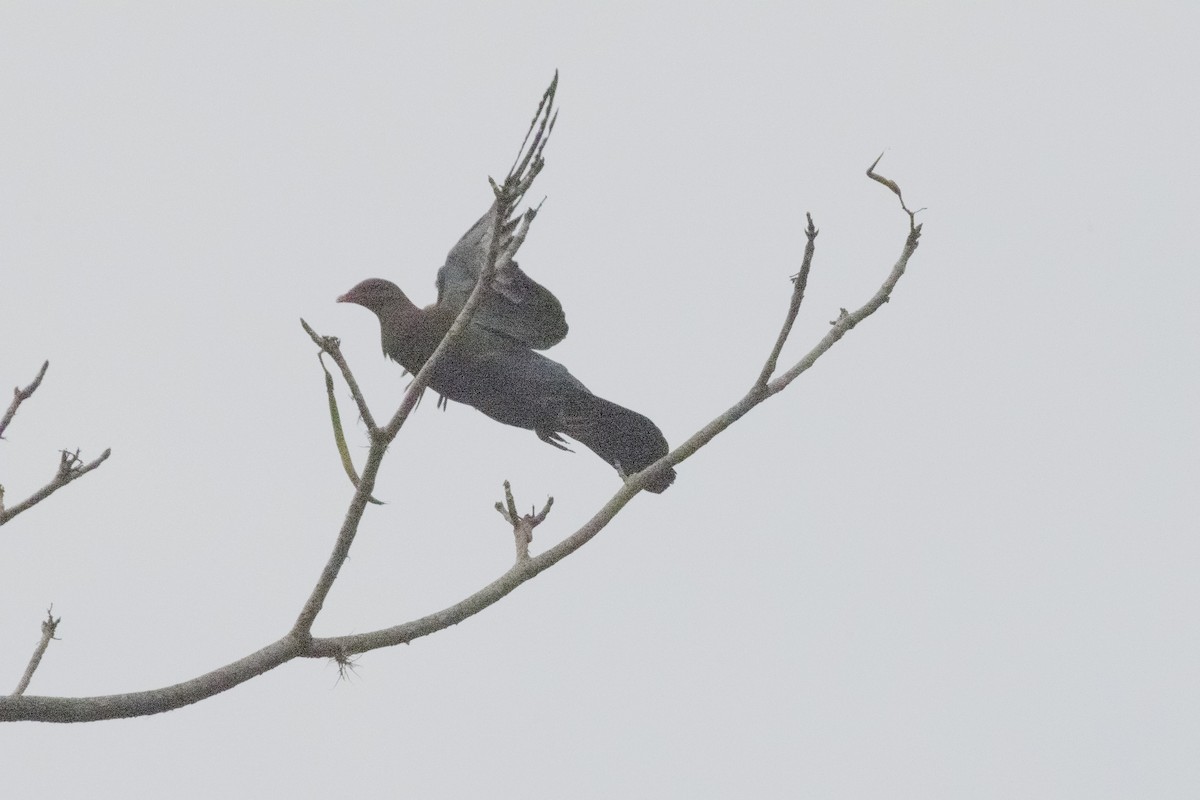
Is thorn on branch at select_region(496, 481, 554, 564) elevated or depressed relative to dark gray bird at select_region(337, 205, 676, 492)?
depressed

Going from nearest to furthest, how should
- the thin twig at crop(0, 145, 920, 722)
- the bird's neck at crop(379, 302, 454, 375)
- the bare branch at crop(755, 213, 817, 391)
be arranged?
the thin twig at crop(0, 145, 920, 722) < the bare branch at crop(755, 213, 817, 391) < the bird's neck at crop(379, 302, 454, 375)

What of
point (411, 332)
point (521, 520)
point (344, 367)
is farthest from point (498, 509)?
point (411, 332)

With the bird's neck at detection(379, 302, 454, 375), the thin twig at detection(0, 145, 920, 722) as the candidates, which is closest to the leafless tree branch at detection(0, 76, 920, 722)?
the thin twig at detection(0, 145, 920, 722)

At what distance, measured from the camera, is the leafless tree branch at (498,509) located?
115 inches

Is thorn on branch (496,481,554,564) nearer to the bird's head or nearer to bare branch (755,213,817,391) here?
bare branch (755,213,817,391)

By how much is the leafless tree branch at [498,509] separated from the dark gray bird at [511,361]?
76.8 inches

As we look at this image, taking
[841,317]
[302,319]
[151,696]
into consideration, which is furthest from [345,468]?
[841,317]

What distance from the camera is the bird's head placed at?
233 inches

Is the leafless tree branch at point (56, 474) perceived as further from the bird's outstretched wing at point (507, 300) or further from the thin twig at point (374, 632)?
the bird's outstretched wing at point (507, 300)

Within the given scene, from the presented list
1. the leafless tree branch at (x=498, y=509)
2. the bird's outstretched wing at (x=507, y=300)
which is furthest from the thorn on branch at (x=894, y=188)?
the bird's outstretched wing at (x=507, y=300)

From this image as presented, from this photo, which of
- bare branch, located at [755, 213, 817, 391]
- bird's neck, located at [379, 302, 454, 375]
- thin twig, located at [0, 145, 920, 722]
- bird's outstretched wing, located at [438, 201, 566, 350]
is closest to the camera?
thin twig, located at [0, 145, 920, 722]

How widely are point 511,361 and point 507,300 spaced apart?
0.27 m

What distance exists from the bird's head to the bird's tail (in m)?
0.87

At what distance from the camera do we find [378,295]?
19.5ft
